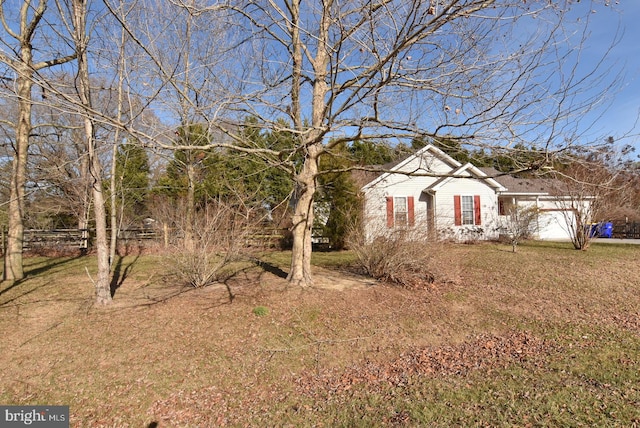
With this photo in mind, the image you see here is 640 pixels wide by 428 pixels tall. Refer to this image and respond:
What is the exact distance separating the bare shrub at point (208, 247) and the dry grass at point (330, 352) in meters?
0.41

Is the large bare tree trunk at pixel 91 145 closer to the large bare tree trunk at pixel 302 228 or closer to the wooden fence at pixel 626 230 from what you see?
the large bare tree trunk at pixel 302 228

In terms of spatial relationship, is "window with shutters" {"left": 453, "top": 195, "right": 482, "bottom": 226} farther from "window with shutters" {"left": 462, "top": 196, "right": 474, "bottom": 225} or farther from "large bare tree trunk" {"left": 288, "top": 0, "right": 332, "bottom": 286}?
"large bare tree trunk" {"left": 288, "top": 0, "right": 332, "bottom": 286}

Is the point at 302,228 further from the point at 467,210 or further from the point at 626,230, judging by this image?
the point at 626,230

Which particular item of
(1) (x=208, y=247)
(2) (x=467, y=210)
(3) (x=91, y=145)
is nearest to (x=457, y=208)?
(2) (x=467, y=210)

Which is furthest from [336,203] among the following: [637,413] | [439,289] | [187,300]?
[637,413]

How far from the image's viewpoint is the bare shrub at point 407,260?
8219 millimetres

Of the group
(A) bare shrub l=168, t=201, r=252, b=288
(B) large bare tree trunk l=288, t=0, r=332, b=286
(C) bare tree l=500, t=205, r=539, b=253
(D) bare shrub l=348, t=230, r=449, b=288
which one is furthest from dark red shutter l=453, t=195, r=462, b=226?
(A) bare shrub l=168, t=201, r=252, b=288

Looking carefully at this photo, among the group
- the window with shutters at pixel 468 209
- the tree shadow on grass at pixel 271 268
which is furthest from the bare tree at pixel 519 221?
the tree shadow on grass at pixel 271 268

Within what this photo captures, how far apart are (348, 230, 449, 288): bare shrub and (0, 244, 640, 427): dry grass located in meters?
0.28

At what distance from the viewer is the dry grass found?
3.62 metres

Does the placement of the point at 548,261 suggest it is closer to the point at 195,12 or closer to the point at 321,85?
the point at 321,85

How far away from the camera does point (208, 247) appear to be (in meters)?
7.63

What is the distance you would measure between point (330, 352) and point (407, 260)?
11.8 ft

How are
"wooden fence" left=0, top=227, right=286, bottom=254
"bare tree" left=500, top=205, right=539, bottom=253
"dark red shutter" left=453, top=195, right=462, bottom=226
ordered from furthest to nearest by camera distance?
Answer: "dark red shutter" left=453, top=195, right=462, bottom=226, "wooden fence" left=0, top=227, right=286, bottom=254, "bare tree" left=500, top=205, right=539, bottom=253
